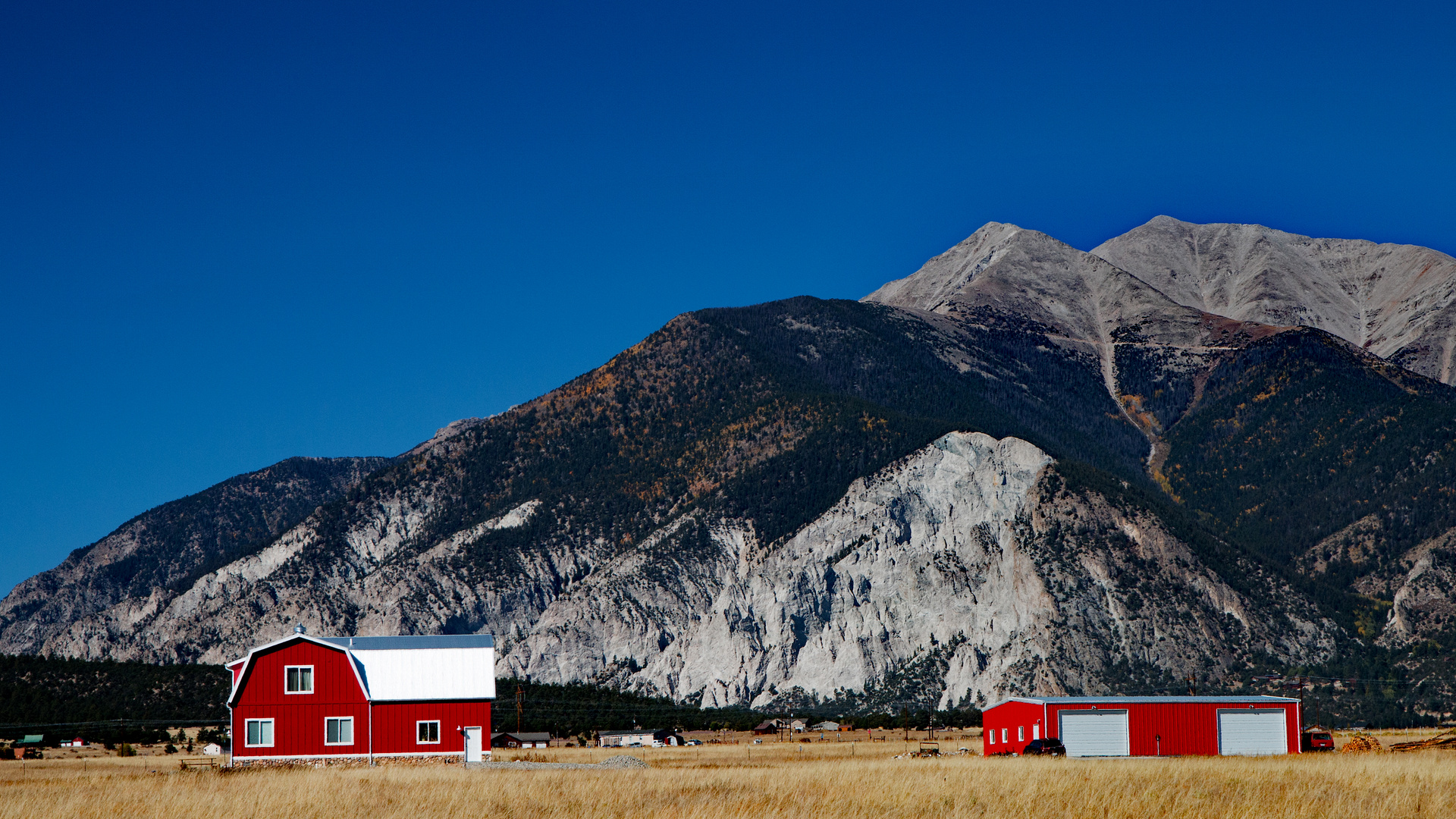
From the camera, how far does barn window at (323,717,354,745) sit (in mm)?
63094

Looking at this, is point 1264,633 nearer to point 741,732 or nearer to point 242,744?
point 741,732

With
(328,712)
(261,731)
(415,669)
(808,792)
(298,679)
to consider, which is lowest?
(261,731)

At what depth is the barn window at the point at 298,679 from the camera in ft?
209

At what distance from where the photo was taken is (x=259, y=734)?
6325 cm

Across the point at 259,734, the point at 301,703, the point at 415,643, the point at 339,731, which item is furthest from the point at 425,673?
the point at 259,734

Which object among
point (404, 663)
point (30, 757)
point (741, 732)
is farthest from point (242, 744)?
point (741, 732)

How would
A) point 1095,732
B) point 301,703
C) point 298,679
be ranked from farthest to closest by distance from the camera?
1. point 1095,732
2. point 298,679
3. point 301,703

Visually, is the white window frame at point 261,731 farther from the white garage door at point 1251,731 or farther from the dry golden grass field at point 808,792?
the white garage door at point 1251,731

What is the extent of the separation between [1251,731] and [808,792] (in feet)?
149

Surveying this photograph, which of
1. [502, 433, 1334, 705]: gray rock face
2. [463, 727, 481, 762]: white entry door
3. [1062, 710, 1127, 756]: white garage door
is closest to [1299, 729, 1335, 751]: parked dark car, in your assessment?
[1062, 710, 1127, 756]: white garage door

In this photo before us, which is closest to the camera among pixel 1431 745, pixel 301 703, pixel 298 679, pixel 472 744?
pixel 472 744

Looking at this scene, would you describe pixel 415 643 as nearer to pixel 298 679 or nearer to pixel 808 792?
pixel 298 679

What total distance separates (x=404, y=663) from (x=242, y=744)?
24.3 ft

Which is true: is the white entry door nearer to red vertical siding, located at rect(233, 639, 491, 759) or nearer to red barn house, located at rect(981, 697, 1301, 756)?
red vertical siding, located at rect(233, 639, 491, 759)
